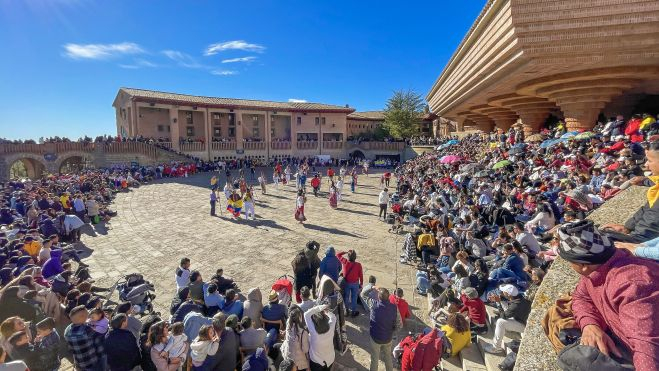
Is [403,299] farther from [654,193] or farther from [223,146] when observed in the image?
[223,146]

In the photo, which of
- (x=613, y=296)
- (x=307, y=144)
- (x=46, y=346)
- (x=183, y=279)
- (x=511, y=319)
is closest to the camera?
(x=613, y=296)

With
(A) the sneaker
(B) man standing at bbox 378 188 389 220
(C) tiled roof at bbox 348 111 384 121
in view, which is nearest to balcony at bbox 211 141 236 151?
(C) tiled roof at bbox 348 111 384 121

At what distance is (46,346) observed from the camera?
4.02m

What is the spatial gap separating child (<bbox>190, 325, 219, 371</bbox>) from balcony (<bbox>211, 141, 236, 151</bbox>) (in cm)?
3376

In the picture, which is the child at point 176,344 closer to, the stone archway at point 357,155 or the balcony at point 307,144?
the balcony at point 307,144

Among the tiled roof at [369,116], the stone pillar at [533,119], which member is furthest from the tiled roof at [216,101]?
the stone pillar at [533,119]

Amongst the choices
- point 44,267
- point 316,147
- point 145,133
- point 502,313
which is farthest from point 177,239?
point 316,147

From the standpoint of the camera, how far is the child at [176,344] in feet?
12.7

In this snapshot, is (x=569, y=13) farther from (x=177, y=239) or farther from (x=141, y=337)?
(x=177, y=239)

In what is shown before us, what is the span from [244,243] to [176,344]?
688 cm

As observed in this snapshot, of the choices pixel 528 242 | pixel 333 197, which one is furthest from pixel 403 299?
pixel 333 197

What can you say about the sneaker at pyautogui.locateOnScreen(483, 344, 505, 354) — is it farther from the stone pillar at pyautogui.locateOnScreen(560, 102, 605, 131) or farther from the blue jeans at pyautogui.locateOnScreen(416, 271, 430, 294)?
the stone pillar at pyautogui.locateOnScreen(560, 102, 605, 131)

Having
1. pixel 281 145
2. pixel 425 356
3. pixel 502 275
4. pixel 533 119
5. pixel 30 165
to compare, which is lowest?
pixel 425 356

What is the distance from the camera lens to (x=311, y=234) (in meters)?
11.6
